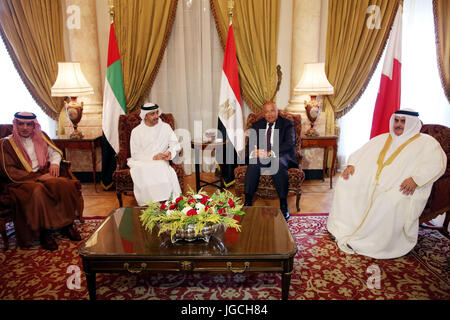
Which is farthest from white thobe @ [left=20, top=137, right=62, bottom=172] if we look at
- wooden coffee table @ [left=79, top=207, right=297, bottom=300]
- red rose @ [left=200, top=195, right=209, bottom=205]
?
red rose @ [left=200, top=195, right=209, bottom=205]

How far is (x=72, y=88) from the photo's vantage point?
4.36 metres

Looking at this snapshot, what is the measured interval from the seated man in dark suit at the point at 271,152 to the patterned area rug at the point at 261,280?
2.90ft

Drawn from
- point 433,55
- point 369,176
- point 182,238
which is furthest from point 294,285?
point 433,55

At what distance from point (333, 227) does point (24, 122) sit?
310cm

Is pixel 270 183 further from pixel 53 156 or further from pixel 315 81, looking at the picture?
pixel 53 156

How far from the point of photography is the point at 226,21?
4.80 meters

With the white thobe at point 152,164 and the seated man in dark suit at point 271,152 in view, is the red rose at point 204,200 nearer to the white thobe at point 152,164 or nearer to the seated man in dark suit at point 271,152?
the white thobe at point 152,164

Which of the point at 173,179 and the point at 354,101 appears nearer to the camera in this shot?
the point at 173,179

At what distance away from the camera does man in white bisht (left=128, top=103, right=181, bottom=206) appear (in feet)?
12.1

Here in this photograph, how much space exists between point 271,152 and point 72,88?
8.79 ft

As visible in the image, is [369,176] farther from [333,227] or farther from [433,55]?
[433,55]

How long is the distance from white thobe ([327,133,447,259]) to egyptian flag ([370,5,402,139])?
1.67 m

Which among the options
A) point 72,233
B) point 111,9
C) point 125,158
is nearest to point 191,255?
point 72,233

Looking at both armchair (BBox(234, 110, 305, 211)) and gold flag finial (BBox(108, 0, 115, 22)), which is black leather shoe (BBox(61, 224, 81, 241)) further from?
gold flag finial (BBox(108, 0, 115, 22))
